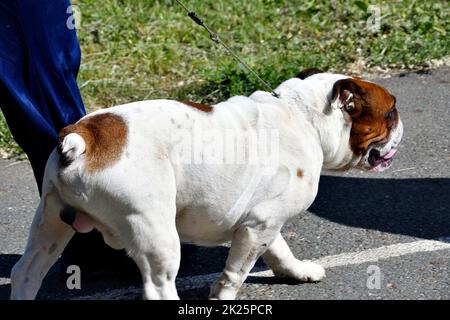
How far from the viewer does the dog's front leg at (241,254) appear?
4.40 metres

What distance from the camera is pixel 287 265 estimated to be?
4.85 meters

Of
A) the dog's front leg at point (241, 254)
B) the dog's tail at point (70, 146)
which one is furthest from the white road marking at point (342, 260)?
the dog's tail at point (70, 146)

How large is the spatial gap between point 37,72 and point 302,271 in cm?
151

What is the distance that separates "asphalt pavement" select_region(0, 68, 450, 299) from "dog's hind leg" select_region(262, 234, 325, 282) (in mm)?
47

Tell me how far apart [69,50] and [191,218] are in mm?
1059

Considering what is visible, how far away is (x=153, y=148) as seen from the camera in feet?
13.6

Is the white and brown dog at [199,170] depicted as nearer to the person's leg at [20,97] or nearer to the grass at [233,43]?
the person's leg at [20,97]

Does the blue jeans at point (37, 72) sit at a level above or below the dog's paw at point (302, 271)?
above

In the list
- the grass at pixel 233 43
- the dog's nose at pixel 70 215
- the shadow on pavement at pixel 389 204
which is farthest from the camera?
the grass at pixel 233 43

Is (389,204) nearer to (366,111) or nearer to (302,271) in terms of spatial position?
(302,271)

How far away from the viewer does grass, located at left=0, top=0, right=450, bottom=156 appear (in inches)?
290

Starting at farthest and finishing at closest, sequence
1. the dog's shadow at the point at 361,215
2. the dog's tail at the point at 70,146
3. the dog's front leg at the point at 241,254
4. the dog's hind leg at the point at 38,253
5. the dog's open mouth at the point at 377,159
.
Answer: the dog's shadow at the point at 361,215, the dog's open mouth at the point at 377,159, the dog's front leg at the point at 241,254, the dog's hind leg at the point at 38,253, the dog's tail at the point at 70,146

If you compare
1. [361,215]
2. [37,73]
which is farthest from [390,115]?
[37,73]

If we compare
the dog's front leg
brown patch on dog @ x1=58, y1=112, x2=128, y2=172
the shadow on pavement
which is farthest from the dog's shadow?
brown patch on dog @ x1=58, y1=112, x2=128, y2=172
